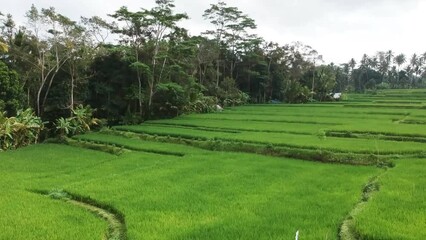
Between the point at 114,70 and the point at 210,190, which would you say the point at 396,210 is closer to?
the point at 210,190

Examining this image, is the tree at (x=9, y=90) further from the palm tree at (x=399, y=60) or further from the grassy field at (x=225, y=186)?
the palm tree at (x=399, y=60)

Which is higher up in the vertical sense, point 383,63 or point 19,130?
point 383,63

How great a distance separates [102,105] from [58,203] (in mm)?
18932

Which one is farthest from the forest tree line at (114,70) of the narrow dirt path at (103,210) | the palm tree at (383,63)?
the palm tree at (383,63)

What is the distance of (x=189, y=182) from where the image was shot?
10.8 m

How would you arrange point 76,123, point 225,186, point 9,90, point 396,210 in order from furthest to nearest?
point 76,123
point 9,90
point 225,186
point 396,210

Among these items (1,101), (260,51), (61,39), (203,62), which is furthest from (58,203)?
(260,51)

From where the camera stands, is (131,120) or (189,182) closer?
(189,182)

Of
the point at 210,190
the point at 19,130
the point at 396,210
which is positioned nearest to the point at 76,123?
the point at 19,130

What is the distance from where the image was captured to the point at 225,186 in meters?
10.3

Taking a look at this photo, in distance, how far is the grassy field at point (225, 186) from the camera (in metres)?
7.21

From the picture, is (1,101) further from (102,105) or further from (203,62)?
(203,62)

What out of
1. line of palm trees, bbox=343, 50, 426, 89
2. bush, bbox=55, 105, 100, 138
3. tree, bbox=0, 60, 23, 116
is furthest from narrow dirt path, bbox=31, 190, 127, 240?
line of palm trees, bbox=343, 50, 426, 89

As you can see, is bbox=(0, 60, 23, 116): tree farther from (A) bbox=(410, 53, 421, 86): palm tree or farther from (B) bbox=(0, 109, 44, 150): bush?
(A) bbox=(410, 53, 421, 86): palm tree
